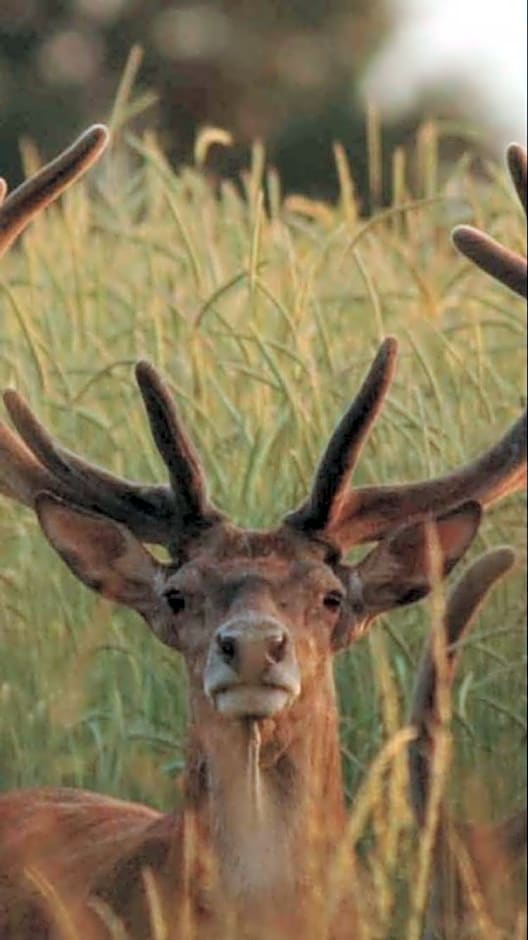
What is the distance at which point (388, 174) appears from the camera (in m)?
20.4

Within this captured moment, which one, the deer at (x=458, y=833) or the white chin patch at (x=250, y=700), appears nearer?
the white chin patch at (x=250, y=700)

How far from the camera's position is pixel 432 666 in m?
5.77

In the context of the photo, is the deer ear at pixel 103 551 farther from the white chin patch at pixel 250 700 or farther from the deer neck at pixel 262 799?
the white chin patch at pixel 250 700

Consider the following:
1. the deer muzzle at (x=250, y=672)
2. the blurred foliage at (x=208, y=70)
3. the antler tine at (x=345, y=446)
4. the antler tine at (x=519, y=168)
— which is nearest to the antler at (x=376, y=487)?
the antler tine at (x=345, y=446)

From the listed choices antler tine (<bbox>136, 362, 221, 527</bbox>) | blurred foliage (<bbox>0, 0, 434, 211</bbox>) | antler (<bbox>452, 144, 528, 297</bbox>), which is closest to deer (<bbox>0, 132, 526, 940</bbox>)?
antler tine (<bbox>136, 362, 221, 527</bbox>)

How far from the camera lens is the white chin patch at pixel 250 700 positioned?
4984mm

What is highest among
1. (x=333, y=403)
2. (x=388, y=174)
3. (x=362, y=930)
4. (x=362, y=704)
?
(x=388, y=174)

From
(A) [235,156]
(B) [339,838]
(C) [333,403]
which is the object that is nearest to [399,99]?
(A) [235,156]

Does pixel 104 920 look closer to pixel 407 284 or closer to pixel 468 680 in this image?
pixel 468 680

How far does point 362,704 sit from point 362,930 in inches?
68.5

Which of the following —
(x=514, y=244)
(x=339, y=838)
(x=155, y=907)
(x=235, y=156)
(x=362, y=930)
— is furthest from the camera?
(x=235, y=156)

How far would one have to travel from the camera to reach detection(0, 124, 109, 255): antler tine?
5.86 m

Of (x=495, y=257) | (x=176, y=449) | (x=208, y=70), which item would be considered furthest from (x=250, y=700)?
(x=208, y=70)

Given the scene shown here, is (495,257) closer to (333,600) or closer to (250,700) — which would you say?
(333,600)
